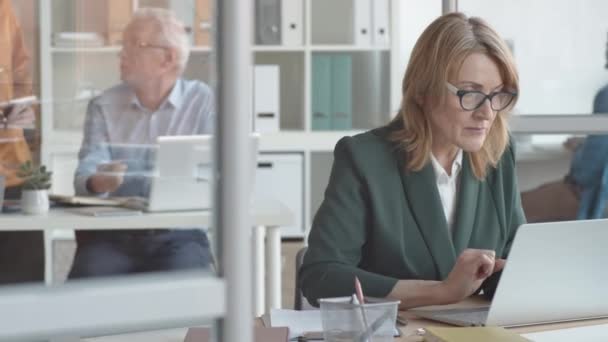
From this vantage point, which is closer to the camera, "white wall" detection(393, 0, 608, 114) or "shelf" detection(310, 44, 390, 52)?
"white wall" detection(393, 0, 608, 114)

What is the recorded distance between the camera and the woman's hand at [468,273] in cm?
171

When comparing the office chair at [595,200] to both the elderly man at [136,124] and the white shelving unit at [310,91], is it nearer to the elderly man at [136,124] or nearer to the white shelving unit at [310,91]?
the white shelving unit at [310,91]

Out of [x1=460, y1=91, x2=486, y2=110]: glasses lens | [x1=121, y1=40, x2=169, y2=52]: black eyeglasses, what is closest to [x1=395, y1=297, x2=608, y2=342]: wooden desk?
[x1=460, y1=91, x2=486, y2=110]: glasses lens

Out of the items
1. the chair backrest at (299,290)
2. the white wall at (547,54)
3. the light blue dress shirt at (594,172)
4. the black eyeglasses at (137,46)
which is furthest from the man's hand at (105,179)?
the white wall at (547,54)

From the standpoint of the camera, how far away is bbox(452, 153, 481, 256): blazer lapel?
207cm

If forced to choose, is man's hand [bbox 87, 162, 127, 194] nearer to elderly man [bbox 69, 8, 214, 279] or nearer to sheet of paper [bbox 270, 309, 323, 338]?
elderly man [bbox 69, 8, 214, 279]

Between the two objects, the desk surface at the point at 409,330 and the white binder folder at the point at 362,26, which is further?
the white binder folder at the point at 362,26

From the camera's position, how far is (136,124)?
1.96 metres

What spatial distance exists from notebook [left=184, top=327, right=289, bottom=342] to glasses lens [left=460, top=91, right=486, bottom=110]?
70 centimetres

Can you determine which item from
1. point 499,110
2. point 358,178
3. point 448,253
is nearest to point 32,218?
point 358,178

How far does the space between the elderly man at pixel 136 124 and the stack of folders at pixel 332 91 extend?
11.0ft

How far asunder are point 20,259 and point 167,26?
27.4 inches

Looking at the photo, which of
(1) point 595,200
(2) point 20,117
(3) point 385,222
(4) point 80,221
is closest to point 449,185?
(3) point 385,222

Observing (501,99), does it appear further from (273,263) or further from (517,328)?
(273,263)
